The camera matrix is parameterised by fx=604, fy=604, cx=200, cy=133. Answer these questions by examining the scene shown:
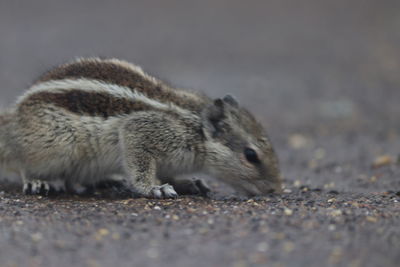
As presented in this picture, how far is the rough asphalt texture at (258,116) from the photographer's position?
15.2 ft

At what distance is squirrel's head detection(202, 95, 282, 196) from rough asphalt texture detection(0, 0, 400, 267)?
0.24m

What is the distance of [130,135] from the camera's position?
6691mm

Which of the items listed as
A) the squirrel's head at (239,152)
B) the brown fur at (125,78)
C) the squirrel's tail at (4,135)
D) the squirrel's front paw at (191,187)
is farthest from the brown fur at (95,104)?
the squirrel's front paw at (191,187)

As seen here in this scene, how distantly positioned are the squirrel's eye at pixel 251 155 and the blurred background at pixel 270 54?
7.53 feet

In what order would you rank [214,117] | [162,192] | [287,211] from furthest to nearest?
[214,117] → [162,192] → [287,211]

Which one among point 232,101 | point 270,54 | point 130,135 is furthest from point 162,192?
point 270,54

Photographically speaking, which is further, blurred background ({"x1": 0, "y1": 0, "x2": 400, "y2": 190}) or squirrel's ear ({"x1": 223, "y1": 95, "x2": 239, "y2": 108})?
blurred background ({"x1": 0, "y1": 0, "x2": 400, "y2": 190})

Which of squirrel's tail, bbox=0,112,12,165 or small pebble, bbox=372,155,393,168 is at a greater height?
small pebble, bbox=372,155,393,168

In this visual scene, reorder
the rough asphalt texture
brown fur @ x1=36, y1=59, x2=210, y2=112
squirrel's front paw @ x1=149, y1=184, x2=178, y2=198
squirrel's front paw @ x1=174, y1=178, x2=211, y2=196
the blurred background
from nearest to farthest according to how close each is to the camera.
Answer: the rough asphalt texture → squirrel's front paw @ x1=149, y1=184, x2=178, y2=198 → brown fur @ x1=36, y1=59, x2=210, y2=112 → squirrel's front paw @ x1=174, y1=178, x2=211, y2=196 → the blurred background

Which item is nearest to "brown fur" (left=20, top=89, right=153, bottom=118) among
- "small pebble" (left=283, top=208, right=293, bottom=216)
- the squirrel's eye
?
the squirrel's eye

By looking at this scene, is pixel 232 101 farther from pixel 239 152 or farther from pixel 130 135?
pixel 130 135

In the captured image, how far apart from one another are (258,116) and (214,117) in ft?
18.9

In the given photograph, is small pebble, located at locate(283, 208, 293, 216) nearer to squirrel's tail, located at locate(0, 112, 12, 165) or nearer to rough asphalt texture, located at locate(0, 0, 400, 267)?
rough asphalt texture, located at locate(0, 0, 400, 267)

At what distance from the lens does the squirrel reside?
6.73m
